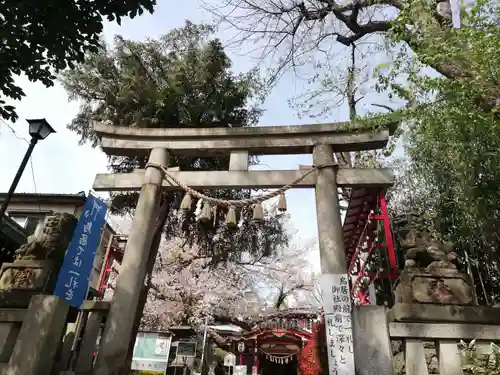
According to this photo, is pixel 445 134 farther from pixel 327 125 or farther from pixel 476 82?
pixel 327 125

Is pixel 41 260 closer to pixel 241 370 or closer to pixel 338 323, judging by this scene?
pixel 338 323

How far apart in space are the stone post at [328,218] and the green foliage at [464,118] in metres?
1.71

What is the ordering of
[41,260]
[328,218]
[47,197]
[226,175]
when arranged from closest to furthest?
[41,260]
[328,218]
[226,175]
[47,197]

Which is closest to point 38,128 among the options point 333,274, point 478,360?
point 333,274

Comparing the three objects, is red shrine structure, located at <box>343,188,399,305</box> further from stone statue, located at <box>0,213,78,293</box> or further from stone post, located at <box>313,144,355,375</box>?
stone statue, located at <box>0,213,78,293</box>

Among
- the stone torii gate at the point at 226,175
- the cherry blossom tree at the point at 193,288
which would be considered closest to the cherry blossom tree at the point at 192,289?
the cherry blossom tree at the point at 193,288

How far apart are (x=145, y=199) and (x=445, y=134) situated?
18.3 feet

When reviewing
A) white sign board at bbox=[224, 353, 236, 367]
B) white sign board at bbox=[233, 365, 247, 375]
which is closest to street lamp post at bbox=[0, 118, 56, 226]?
white sign board at bbox=[233, 365, 247, 375]

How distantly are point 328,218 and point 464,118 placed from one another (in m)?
2.60

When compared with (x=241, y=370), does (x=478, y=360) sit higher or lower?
lower

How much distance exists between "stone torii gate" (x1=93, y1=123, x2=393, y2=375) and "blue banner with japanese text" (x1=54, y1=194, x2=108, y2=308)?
0.66m

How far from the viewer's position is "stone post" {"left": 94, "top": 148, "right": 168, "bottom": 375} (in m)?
5.56

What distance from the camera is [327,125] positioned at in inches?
289

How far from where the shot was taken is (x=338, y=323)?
5293 mm
